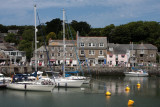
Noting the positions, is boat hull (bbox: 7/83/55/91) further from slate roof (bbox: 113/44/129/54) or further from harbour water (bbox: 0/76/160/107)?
slate roof (bbox: 113/44/129/54)

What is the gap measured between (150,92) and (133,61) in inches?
1424

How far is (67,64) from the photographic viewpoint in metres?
70.2

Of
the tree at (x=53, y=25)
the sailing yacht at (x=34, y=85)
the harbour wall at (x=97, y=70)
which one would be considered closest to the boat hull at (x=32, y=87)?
the sailing yacht at (x=34, y=85)

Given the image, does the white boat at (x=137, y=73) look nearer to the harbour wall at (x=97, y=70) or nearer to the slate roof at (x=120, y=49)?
the harbour wall at (x=97, y=70)

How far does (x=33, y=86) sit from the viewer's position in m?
36.8

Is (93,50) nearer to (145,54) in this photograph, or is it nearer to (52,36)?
(145,54)

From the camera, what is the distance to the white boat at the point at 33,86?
36.5 meters

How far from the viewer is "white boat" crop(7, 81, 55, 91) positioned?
3645 cm

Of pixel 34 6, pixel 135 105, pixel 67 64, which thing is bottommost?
pixel 135 105

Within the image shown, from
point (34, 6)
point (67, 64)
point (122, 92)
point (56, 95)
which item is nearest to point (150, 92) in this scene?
point (122, 92)

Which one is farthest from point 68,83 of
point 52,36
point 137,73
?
point 52,36

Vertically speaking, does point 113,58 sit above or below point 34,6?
below

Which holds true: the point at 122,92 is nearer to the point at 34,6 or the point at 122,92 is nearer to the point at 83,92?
the point at 83,92

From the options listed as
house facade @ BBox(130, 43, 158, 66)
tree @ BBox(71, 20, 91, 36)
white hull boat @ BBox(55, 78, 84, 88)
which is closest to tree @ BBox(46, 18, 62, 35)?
tree @ BBox(71, 20, 91, 36)
